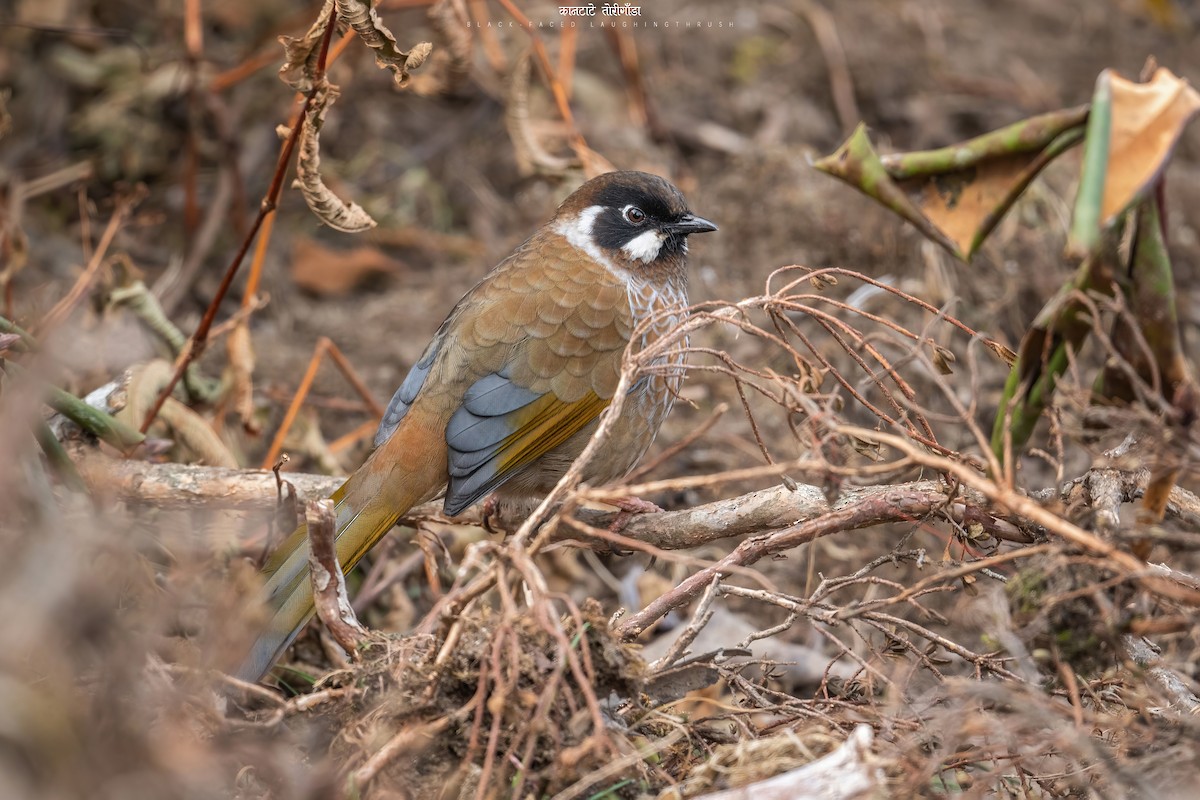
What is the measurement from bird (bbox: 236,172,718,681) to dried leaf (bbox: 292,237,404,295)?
7.42 feet

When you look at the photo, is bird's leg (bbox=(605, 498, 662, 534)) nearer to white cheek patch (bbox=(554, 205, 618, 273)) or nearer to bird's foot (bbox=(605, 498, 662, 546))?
bird's foot (bbox=(605, 498, 662, 546))

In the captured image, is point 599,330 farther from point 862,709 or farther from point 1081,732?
point 1081,732

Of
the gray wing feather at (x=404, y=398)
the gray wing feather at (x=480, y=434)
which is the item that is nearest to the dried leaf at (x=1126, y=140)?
the gray wing feather at (x=480, y=434)

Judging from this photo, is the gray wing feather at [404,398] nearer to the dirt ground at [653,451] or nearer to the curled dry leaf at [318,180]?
the dirt ground at [653,451]

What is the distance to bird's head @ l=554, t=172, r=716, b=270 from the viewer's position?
14.6ft

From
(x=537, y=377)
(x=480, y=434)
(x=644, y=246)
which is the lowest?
(x=480, y=434)

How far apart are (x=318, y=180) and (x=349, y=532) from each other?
1130 mm

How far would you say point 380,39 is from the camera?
3.47 m

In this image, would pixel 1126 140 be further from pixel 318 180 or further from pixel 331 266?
pixel 331 266

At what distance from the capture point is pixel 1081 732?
2.27m

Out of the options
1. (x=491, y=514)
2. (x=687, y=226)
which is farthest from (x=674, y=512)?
(x=687, y=226)

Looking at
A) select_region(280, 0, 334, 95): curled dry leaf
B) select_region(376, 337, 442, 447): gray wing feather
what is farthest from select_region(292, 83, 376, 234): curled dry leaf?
select_region(376, 337, 442, 447): gray wing feather

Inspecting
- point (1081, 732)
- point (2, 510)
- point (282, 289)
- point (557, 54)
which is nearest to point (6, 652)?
point (2, 510)

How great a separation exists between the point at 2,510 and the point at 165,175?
4921 mm
